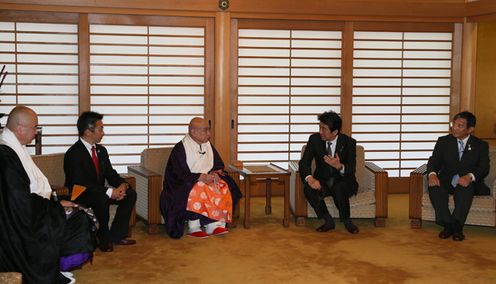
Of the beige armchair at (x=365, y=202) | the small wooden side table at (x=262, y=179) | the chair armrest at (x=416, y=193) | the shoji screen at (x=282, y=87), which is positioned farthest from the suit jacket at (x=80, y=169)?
the chair armrest at (x=416, y=193)

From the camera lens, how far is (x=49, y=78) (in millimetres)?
6871

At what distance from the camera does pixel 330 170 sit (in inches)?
233

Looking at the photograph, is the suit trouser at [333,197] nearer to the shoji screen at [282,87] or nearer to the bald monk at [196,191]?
the bald monk at [196,191]

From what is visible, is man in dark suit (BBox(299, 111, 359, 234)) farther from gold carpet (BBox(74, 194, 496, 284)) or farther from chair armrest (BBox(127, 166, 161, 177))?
chair armrest (BBox(127, 166, 161, 177))

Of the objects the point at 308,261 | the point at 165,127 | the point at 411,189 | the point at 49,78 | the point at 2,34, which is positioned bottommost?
the point at 308,261

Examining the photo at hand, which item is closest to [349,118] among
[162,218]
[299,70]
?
[299,70]

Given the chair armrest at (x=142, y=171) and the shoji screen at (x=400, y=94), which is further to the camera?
the shoji screen at (x=400, y=94)

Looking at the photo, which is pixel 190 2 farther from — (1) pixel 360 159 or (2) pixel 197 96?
(1) pixel 360 159

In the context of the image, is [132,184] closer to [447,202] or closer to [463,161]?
[447,202]

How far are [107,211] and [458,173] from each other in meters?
2.95

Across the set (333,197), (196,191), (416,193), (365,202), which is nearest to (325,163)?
(333,197)

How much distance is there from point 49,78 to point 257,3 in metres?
2.27

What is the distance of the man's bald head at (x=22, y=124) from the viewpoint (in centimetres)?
390

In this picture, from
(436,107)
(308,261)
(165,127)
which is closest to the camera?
(308,261)
